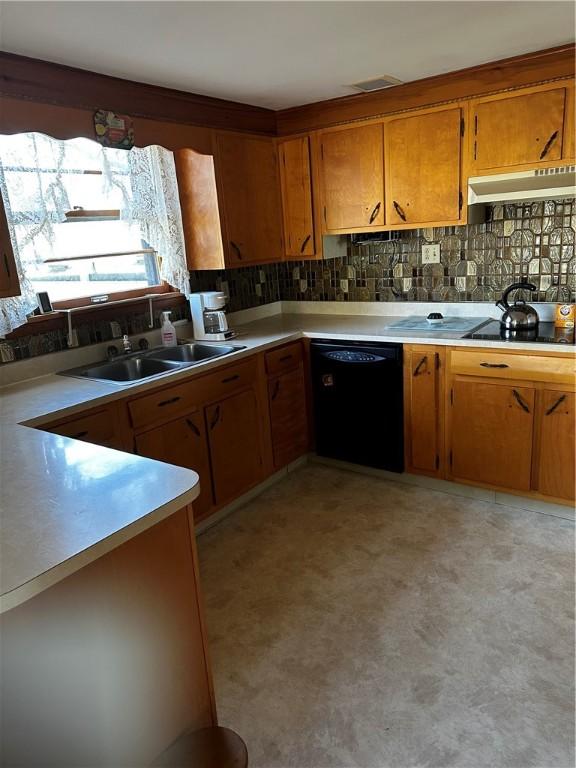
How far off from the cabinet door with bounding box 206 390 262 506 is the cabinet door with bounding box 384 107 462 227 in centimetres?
143

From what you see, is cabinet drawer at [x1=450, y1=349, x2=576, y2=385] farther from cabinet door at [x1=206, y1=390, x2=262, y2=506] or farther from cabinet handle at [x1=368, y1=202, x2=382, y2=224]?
cabinet door at [x1=206, y1=390, x2=262, y2=506]

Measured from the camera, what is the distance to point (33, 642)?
1165mm

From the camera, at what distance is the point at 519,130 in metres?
2.82

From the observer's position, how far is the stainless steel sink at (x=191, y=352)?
3.16 meters

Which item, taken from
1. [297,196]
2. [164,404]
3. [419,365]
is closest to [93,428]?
[164,404]

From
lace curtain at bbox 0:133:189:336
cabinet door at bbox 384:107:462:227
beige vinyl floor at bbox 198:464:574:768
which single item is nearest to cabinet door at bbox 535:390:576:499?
beige vinyl floor at bbox 198:464:574:768

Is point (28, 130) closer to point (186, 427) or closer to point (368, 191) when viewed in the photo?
point (186, 427)

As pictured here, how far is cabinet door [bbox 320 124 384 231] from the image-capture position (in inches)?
131

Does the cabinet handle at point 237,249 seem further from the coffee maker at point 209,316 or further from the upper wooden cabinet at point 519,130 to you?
the upper wooden cabinet at point 519,130

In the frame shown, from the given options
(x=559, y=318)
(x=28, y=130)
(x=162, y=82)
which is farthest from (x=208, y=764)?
(x=162, y=82)

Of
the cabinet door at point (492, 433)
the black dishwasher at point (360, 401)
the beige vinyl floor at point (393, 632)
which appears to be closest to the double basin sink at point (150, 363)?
the black dishwasher at point (360, 401)

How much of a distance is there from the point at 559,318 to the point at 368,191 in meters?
1.34

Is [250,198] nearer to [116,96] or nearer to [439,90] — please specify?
[116,96]

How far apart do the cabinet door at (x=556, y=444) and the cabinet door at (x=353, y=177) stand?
1.47 m
